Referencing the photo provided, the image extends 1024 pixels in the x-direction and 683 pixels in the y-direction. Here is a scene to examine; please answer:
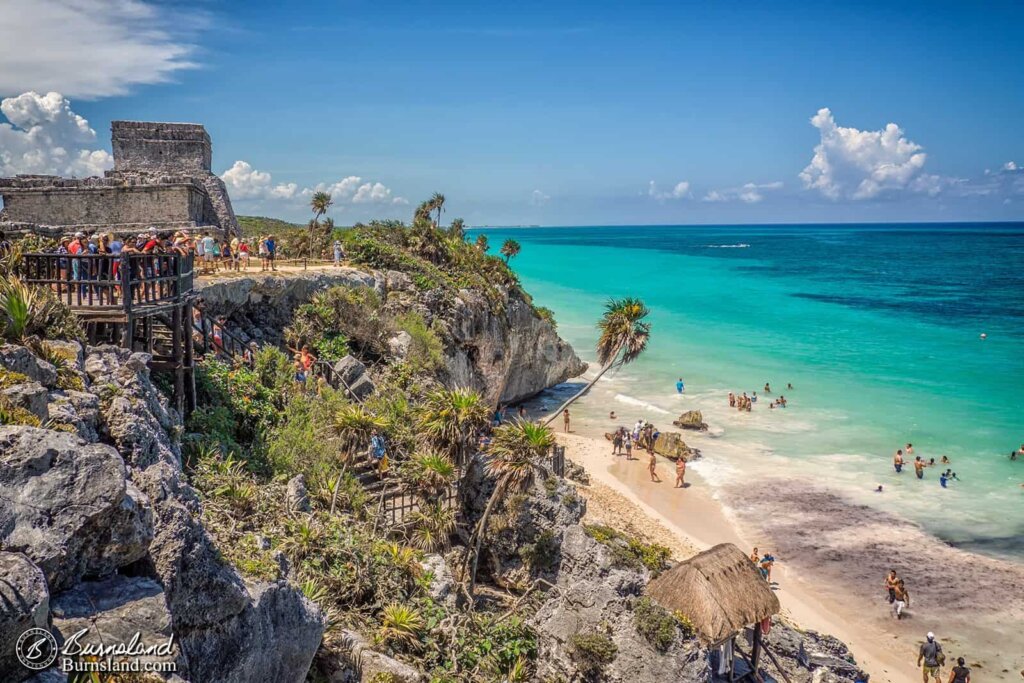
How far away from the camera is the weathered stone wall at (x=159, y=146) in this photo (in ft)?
89.8

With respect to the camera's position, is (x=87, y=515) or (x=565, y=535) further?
(x=565, y=535)

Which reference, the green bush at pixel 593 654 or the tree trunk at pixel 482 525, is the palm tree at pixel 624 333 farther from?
the green bush at pixel 593 654

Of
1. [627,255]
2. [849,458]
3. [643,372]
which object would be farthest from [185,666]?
[627,255]

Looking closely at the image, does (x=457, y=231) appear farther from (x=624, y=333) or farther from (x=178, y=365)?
(x=178, y=365)

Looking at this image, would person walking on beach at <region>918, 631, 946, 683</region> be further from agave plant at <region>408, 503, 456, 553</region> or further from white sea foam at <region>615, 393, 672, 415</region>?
white sea foam at <region>615, 393, 672, 415</region>

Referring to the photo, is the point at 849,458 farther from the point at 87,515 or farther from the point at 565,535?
the point at 87,515

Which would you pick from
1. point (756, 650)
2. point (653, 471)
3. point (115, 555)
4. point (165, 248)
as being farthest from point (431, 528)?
point (653, 471)

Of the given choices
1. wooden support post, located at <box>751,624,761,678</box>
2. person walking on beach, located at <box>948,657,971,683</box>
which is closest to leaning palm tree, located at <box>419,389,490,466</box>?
wooden support post, located at <box>751,624,761,678</box>

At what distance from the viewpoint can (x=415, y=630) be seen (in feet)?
36.4

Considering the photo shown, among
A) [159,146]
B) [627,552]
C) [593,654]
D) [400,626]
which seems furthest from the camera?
[159,146]

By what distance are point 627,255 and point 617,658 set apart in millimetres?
152147

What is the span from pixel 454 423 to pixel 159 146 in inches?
789

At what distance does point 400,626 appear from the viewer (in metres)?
10.9
